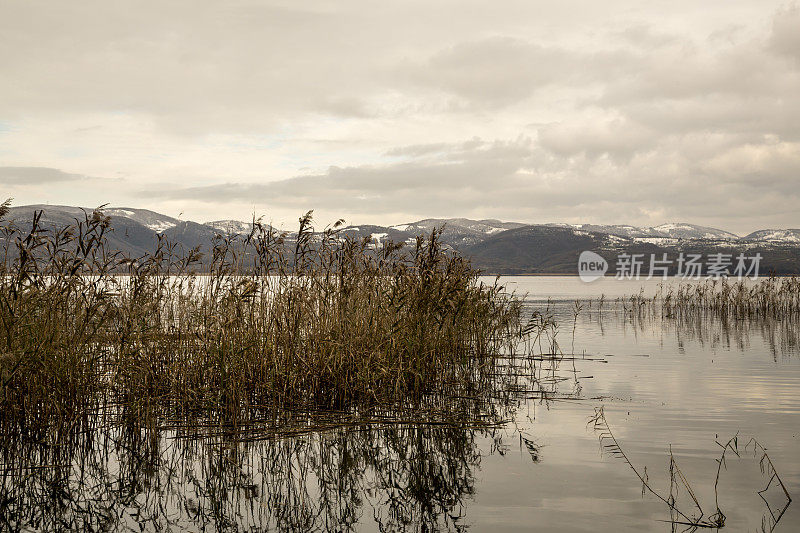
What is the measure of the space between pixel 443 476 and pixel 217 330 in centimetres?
412

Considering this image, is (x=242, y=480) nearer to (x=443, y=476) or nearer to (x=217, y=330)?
(x=443, y=476)

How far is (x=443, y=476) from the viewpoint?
738 centimetres

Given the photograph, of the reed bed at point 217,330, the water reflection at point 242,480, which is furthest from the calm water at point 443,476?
the reed bed at point 217,330

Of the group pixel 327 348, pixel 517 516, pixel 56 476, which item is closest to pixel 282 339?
pixel 327 348

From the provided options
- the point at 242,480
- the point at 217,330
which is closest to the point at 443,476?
the point at 242,480

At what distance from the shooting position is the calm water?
20.1 ft

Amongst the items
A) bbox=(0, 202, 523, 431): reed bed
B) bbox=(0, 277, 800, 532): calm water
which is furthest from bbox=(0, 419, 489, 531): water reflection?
bbox=(0, 202, 523, 431): reed bed

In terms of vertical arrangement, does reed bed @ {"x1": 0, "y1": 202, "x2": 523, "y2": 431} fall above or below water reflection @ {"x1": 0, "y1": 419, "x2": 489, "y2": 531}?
above

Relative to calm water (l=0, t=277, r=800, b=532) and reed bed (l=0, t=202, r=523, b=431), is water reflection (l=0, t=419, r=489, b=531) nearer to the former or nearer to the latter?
calm water (l=0, t=277, r=800, b=532)

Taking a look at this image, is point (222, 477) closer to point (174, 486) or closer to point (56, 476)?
point (174, 486)

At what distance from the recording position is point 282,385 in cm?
1035

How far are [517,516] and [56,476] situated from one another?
518 cm

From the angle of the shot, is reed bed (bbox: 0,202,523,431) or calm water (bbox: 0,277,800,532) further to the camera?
reed bed (bbox: 0,202,523,431)

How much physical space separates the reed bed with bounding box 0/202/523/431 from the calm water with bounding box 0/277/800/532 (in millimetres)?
971
